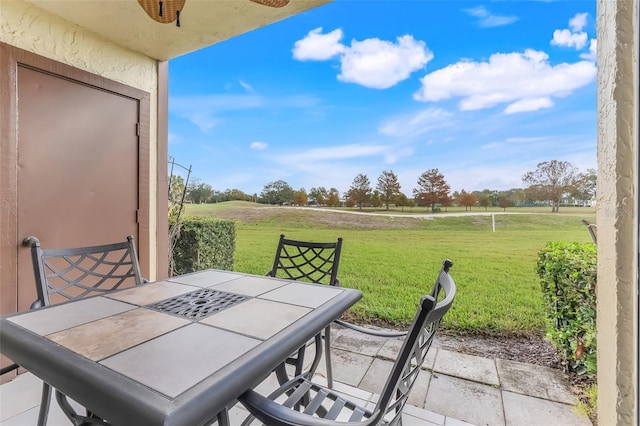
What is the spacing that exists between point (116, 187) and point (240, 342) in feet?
7.45

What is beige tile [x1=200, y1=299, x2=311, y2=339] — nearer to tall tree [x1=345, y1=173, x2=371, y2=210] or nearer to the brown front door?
the brown front door

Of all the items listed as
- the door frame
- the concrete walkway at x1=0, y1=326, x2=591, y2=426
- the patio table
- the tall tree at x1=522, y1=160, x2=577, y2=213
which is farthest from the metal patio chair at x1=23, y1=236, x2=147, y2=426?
the tall tree at x1=522, y1=160, x2=577, y2=213

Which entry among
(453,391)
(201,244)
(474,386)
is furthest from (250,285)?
(201,244)

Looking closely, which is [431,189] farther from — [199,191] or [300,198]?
[199,191]

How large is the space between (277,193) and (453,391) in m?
2.68

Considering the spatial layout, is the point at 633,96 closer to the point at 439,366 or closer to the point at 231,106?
the point at 439,366

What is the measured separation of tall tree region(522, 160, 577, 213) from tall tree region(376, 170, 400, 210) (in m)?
1.16

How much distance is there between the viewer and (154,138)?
2.87m

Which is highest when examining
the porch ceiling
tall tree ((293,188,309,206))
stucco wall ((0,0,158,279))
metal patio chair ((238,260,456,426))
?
the porch ceiling

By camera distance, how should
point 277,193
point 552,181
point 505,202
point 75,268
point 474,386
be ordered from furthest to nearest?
point 277,193, point 505,202, point 552,181, point 474,386, point 75,268

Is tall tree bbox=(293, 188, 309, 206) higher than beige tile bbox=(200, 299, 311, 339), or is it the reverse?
tall tree bbox=(293, 188, 309, 206)

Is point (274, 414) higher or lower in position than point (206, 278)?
lower

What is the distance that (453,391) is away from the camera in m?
1.98

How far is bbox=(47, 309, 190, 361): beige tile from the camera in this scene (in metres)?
0.86
